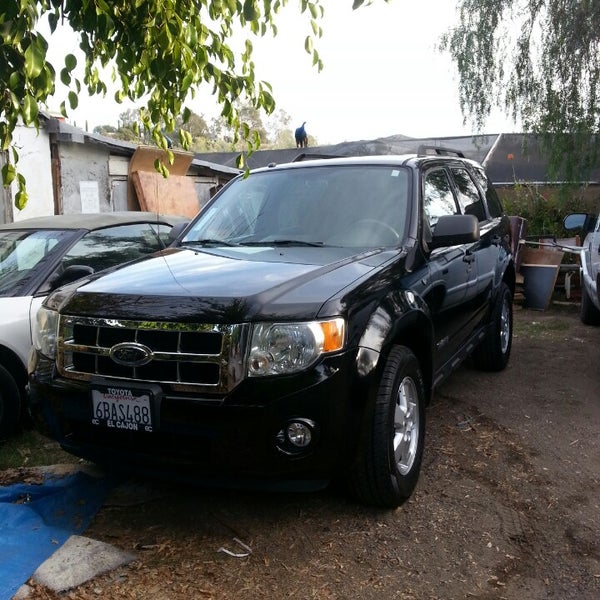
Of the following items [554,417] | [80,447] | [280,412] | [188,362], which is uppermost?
[188,362]

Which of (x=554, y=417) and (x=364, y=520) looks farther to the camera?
(x=554, y=417)

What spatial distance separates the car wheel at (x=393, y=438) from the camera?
10.3 feet

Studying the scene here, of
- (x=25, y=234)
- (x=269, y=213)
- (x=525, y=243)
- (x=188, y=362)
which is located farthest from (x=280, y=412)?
(x=525, y=243)

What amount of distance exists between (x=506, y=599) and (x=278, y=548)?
103 cm

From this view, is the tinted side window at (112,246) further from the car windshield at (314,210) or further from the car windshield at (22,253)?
the car windshield at (314,210)

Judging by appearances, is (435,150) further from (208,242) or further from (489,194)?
(208,242)

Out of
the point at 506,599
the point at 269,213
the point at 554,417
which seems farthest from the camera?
the point at 554,417


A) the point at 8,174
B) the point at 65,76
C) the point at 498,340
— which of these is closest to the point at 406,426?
the point at 8,174

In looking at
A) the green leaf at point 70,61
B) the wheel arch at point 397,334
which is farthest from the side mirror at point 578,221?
the green leaf at point 70,61

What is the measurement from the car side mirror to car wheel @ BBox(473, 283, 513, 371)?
196cm

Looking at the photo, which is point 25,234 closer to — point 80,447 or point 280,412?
point 80,447

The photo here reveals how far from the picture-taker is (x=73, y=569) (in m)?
2.93

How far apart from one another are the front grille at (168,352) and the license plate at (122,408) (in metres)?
0.09

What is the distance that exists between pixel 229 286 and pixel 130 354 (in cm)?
55
